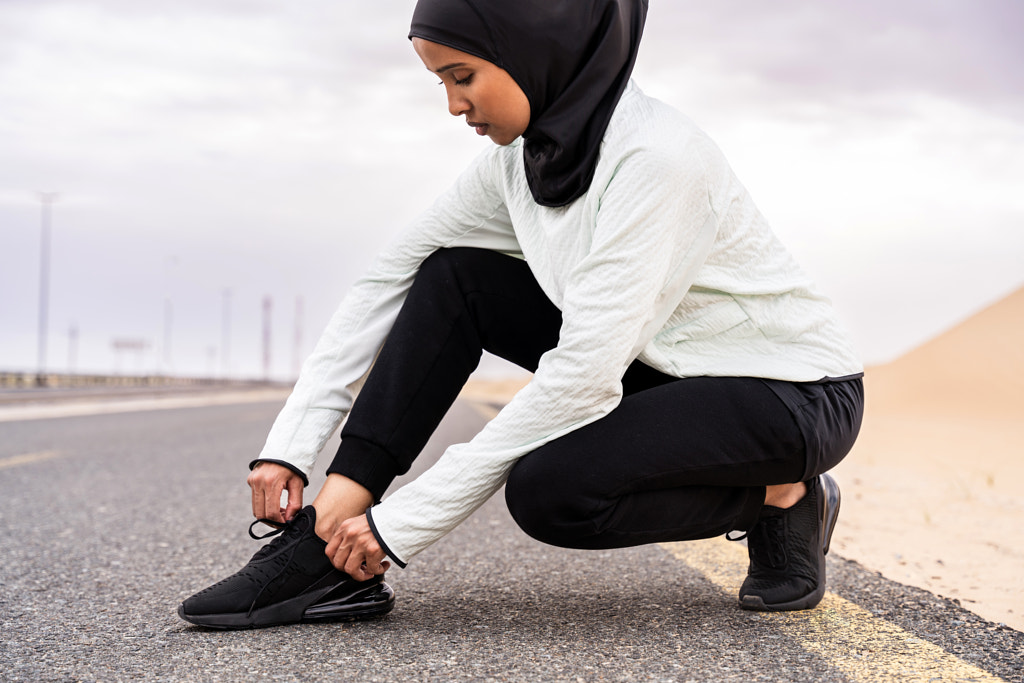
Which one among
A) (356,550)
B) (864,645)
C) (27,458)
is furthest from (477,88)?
(27,458)

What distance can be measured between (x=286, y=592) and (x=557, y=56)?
1.26 m

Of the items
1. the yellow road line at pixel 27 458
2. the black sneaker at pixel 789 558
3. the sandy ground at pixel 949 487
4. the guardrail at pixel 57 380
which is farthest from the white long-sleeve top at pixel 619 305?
the guardrail at pixel 57 380

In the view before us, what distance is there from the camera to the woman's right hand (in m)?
2.06

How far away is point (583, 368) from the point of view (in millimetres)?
1713

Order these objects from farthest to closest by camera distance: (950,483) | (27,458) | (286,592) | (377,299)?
(27,458)
(950,483)
(377,299)
(286,592)

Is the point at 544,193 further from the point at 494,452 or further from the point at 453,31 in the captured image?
the point at 494,452

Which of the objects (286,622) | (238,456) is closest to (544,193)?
(286,622)

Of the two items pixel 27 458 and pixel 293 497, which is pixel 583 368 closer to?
pixel 293 497

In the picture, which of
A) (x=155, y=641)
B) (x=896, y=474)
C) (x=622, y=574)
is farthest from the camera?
(x=896, y=474)

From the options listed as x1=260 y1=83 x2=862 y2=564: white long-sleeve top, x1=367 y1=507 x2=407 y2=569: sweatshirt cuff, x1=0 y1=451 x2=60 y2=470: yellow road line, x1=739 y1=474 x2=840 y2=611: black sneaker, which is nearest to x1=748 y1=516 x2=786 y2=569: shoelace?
x1=739 y1=474 x2=840 y2=611: black sneaker

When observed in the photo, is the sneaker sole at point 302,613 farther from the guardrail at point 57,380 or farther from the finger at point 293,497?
the guardrail at point 57,380

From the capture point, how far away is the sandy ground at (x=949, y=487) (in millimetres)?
2723

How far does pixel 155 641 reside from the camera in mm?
1896

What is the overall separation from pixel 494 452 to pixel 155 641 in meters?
0.83
